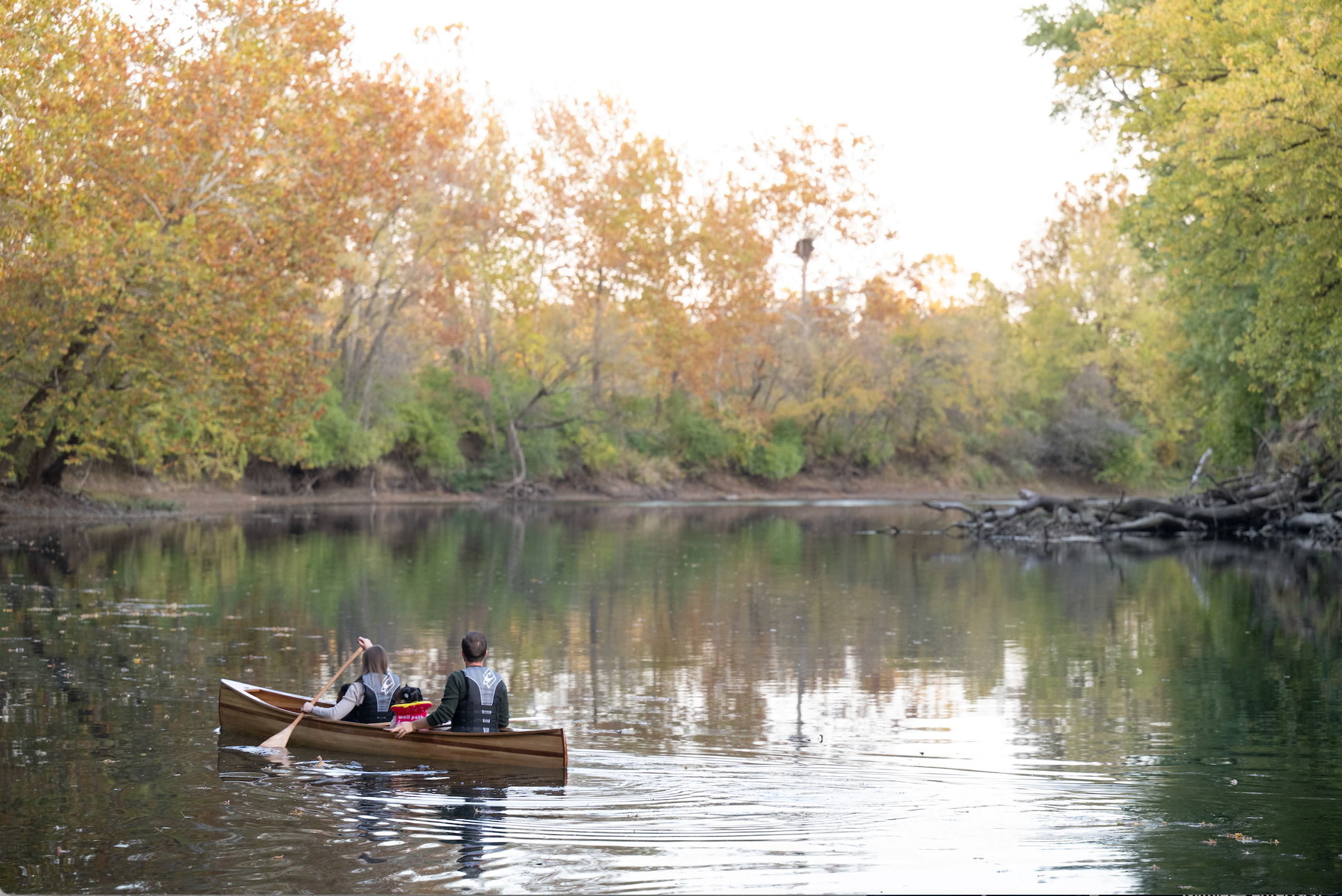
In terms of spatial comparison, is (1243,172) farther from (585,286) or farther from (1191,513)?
(585,286)

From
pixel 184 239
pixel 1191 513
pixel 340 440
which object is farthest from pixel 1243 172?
pixel 340 440

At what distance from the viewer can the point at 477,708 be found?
35.8ft

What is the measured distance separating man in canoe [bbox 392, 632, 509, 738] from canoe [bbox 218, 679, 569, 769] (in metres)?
0.13

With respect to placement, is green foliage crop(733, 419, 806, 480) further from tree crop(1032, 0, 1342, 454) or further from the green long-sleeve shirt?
the green long-sleeve shirt

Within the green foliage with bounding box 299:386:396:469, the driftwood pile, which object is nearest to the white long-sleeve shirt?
the driftwood pile

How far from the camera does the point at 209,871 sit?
8.02 metres

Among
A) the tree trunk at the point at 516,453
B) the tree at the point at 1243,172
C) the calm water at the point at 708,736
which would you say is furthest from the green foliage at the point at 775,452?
the calm water at the point at 708,736

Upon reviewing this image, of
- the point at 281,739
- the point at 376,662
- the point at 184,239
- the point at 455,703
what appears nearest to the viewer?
the point at 455,703

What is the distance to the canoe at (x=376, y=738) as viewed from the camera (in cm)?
1052

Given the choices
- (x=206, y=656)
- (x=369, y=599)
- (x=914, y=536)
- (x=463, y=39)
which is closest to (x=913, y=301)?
(x=463, y=39)

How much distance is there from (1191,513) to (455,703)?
3396cm

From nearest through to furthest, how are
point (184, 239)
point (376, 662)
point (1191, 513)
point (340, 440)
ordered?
1. point (376, 662)
2. point (184, 239)
3. point (1191, 513)
4. point (340, 440)

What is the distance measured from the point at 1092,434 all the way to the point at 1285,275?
179 feet

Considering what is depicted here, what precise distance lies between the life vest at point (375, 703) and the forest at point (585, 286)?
15241 millimetres
